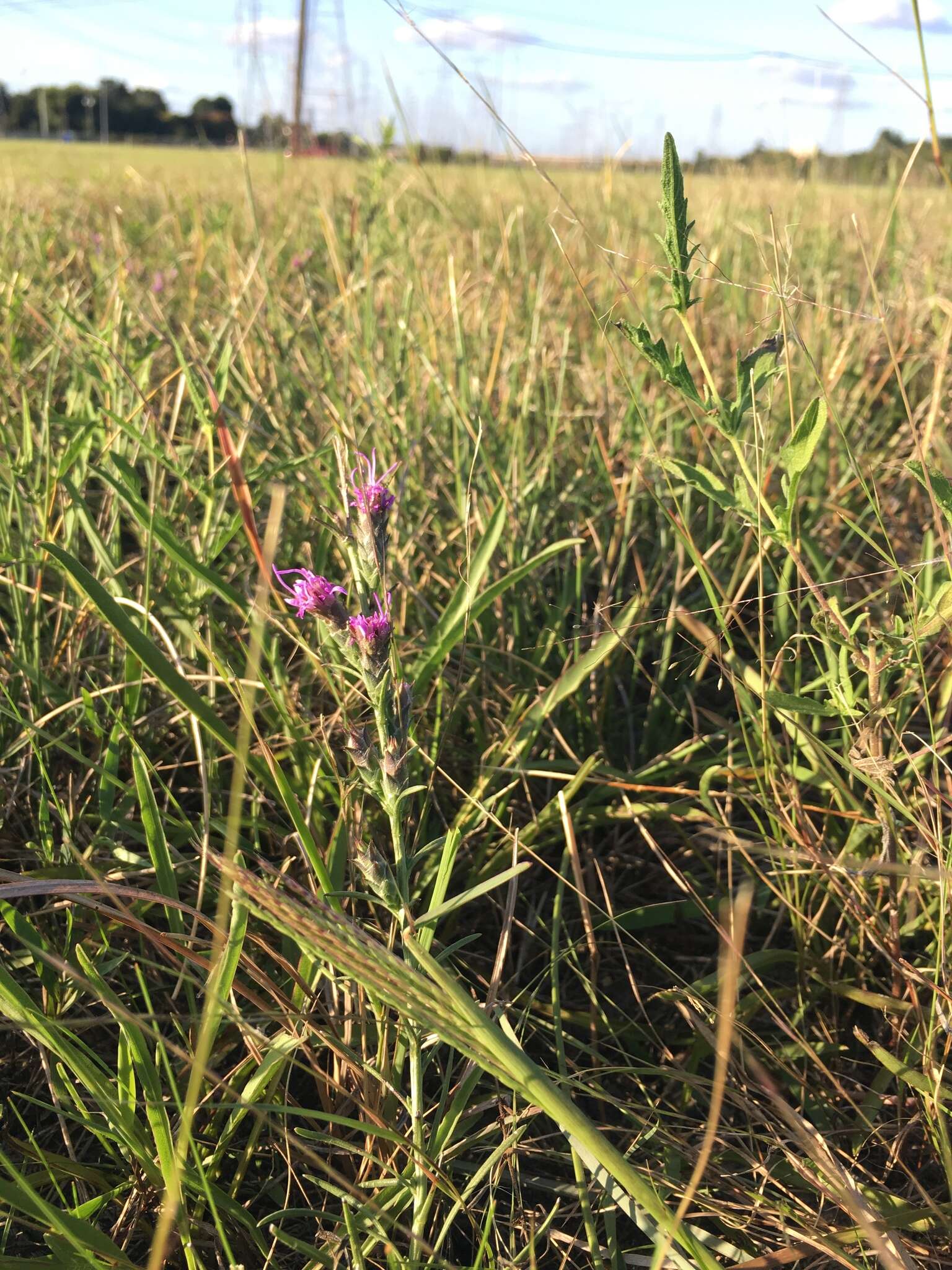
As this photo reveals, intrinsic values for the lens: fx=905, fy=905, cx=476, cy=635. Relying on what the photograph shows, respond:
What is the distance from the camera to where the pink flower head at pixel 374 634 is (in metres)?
0.66

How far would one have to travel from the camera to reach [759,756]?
1.11 metres

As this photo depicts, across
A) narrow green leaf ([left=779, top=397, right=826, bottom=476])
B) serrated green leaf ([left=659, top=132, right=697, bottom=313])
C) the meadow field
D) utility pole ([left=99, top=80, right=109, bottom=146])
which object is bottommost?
the meadow field

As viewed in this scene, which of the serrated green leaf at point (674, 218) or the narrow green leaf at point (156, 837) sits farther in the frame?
the narrow green leaf at point (156, 837)

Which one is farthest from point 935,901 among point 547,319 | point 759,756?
point 547,319

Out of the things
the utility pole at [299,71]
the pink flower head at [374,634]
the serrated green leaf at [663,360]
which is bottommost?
the pink flower head at [374,634]

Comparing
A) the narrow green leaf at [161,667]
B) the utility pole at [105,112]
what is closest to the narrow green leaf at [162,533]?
the narrow green leaf at [161,667]

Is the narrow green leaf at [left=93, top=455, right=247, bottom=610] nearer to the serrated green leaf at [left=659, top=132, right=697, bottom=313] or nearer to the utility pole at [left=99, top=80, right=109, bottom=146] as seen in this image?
the serrated green leaf at [left=659, top=132, right=697, bottom=313]

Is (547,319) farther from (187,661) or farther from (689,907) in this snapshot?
(689,907)

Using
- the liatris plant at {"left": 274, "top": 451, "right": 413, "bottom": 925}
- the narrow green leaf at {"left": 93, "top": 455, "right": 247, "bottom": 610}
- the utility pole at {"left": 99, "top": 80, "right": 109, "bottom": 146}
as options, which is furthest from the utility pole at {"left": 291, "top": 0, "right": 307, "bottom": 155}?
the utility pole at {"left": 99, "top": 80, "right": 109, "bottom": 146}

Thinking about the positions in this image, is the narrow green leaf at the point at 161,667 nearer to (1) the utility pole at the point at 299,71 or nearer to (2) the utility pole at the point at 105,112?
(1) the utility pole at the point at 299,71

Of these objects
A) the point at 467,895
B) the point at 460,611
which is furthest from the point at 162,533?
the point at 467,895

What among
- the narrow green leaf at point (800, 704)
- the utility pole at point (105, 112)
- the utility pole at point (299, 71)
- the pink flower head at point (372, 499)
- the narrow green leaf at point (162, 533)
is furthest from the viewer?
the utility pole at point (105, 112)

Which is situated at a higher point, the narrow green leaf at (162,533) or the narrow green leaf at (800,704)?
the narrow green leaf at (162,533)

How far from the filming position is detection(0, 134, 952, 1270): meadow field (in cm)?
70
